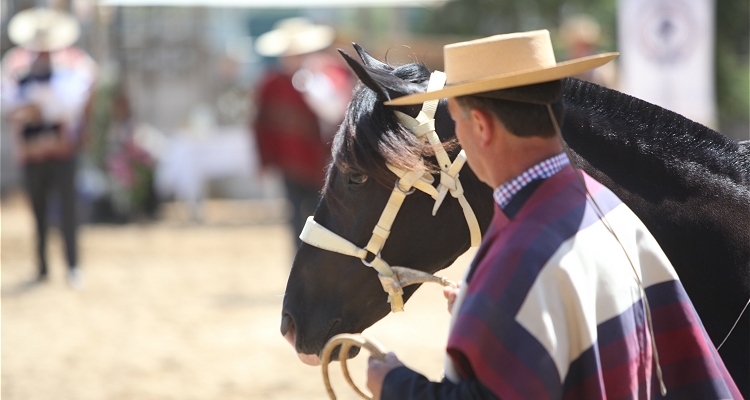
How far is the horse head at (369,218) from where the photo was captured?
2.14 m

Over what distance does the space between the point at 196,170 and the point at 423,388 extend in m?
11.5

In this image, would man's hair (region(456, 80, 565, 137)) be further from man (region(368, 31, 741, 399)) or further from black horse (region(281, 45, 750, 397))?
black horse (region(281, 45, 750, 397))

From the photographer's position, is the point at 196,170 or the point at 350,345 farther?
the point at 196,170

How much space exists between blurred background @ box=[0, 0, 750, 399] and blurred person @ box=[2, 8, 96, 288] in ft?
0.10

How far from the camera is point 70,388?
5.11m

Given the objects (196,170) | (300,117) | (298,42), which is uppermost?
(298,42)

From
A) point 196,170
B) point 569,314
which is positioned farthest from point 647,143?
point 196,170

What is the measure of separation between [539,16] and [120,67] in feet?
28.7

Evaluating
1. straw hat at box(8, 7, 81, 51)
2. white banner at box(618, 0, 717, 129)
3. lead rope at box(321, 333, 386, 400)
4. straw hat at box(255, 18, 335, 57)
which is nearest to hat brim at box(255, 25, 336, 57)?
straw hat at box(255, 18, 335, 57)

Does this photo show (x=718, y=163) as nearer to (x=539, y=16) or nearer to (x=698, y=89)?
(x=698, y=89)

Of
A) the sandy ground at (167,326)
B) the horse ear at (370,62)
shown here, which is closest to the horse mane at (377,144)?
the horse ear at (370,62)

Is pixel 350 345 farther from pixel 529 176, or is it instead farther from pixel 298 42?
pixel 298 42

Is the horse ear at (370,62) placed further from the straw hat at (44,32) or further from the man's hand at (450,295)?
the straw hat at (44,32)

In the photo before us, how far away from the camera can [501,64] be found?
5.27 feet
